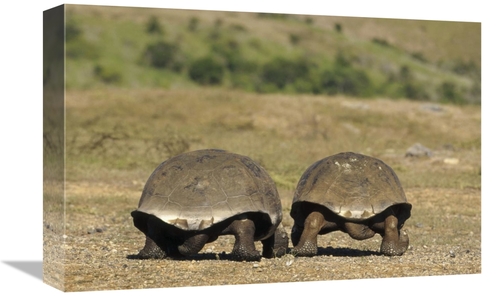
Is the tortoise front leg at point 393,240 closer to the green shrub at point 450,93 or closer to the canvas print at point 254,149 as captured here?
the canvas print at point 254,149

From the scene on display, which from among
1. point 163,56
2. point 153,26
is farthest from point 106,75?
point 153,26

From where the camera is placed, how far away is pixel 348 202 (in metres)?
14.2

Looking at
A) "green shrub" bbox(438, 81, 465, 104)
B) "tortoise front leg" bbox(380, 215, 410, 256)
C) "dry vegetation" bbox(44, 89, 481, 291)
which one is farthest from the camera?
"green shrub" bbox(438, 81, 465, 104)

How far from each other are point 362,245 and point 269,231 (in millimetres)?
3282

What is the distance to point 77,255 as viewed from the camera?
45.6 feet

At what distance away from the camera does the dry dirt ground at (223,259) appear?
1298cm

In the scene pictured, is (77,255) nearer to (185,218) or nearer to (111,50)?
(185,218)

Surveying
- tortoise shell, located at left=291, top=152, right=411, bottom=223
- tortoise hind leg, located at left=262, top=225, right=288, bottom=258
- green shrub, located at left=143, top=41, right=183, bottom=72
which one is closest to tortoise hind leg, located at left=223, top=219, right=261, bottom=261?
tortoise hind leg, located at left=262, top=225, right=288, bottom=258

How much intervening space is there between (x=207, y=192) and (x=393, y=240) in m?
3.39

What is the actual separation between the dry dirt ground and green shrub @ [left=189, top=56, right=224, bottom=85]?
21.0 meters

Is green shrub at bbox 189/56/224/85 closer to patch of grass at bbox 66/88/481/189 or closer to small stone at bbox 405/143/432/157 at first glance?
patch of grass at bbox 66/88/481/189

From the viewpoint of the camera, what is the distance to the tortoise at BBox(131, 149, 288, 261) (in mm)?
12781

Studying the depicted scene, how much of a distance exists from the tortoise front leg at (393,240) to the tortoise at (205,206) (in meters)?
1.96

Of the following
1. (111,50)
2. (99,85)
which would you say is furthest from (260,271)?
(111,50)
